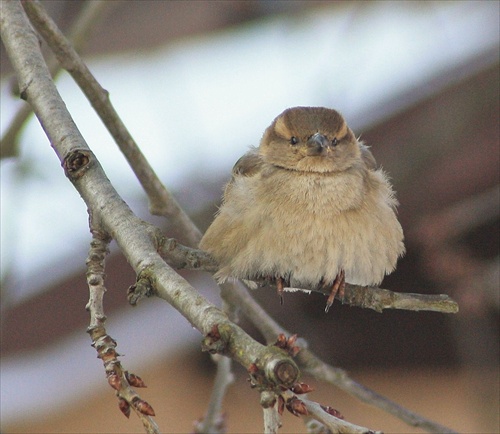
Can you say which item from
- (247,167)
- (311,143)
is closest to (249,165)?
(247,167)

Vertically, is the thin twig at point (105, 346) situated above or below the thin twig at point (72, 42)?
below

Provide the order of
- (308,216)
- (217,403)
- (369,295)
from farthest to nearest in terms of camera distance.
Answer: (217,403) → (308,216) → (369,295)


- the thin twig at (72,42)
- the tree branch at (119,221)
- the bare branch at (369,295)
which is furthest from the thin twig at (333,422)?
the thin twig at (72,42)

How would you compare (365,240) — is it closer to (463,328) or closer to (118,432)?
(463,328)

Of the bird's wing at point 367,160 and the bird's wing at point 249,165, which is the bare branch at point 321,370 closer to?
the bird's wing at point 249,165

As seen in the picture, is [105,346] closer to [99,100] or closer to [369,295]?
[369,295]

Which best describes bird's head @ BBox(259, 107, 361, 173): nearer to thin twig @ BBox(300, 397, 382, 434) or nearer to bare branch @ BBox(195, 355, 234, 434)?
bare branch @ BBox(195, 355, 234, 434)

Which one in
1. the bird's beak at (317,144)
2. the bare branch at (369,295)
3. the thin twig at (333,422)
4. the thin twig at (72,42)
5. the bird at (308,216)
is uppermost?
the thin twig at (72,42)
